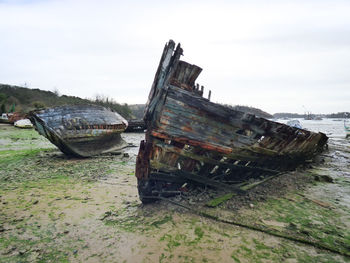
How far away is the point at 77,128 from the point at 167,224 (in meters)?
6.23

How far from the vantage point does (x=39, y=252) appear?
104 inches

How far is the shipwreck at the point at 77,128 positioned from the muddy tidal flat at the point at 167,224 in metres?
2.42

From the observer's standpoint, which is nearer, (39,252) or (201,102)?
(39,252)

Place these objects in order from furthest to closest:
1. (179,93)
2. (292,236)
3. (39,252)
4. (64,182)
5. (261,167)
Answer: (64,182) → (261,167) → (179,93) → (292,236) → (39,252)

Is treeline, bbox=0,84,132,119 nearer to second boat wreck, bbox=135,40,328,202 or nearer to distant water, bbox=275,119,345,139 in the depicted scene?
distant water, bbox=275,119,345,139

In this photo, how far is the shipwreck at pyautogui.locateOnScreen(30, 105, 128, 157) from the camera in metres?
7.68

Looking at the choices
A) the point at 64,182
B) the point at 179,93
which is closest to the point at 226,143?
the point at 179,93

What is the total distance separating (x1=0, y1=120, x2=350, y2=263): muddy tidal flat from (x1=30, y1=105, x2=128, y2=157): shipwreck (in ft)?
7.95

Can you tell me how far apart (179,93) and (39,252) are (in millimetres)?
2898

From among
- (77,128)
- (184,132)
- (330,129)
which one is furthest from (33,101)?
(330,129)

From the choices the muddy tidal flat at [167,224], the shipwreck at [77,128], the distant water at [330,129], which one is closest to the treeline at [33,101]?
the shipwreck at [77,128]

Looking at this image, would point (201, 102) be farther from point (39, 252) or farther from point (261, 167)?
point (39, 252)

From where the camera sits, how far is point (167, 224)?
329 centimetres

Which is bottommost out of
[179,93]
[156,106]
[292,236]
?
[292,236]
